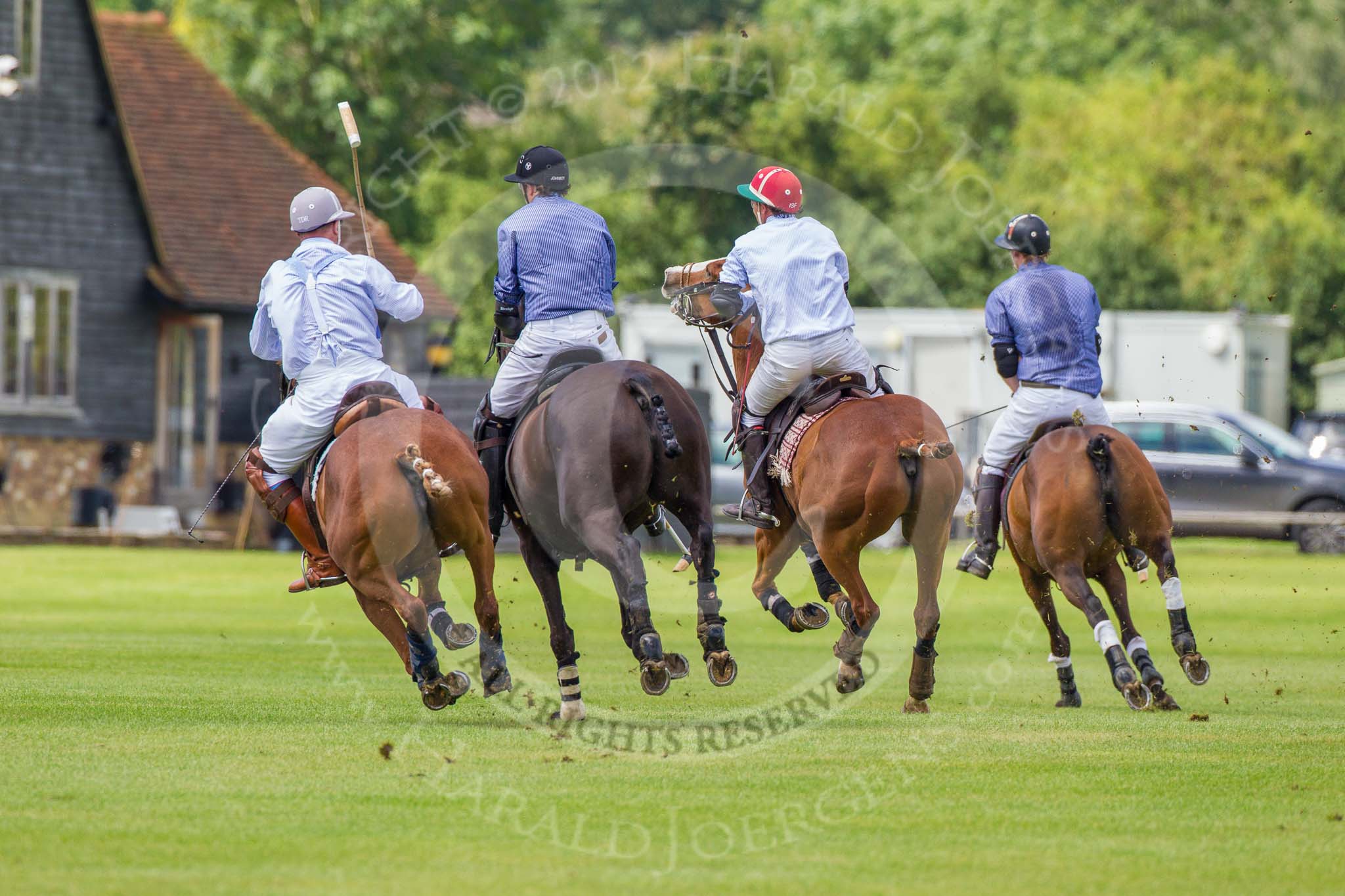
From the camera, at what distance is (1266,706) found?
518 inches

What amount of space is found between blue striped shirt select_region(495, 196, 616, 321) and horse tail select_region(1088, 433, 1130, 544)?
119 inches

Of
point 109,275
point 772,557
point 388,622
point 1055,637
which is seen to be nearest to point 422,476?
point 388,622

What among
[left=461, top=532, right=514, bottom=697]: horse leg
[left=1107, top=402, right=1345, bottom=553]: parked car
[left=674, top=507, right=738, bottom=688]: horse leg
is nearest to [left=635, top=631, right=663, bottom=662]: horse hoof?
[left=674, top=507, right=738, bottom=688]: horse leg

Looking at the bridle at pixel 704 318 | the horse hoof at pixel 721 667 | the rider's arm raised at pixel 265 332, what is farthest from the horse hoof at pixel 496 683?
the rider's arm raised at pixel 265 332

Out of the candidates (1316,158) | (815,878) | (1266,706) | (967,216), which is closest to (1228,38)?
(1316,158)

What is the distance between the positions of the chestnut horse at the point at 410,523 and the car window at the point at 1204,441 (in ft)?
75.9

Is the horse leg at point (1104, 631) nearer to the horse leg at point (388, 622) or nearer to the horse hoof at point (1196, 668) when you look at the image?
the horse hoof at point (1196, 668)

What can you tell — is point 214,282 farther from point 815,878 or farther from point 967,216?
point 815,878

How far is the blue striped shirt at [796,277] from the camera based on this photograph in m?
12.5

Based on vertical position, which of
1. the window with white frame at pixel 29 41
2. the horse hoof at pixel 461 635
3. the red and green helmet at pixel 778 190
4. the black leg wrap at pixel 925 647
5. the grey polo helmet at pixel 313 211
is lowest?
the black leg wrap at pixel 925 647

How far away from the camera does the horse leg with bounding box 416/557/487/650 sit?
10953 mm

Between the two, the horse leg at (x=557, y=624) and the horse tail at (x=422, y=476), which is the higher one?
the horse tail at (x=422, y=476)

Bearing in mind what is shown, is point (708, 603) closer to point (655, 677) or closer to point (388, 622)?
point (655, 677)

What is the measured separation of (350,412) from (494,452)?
3.28 ft
